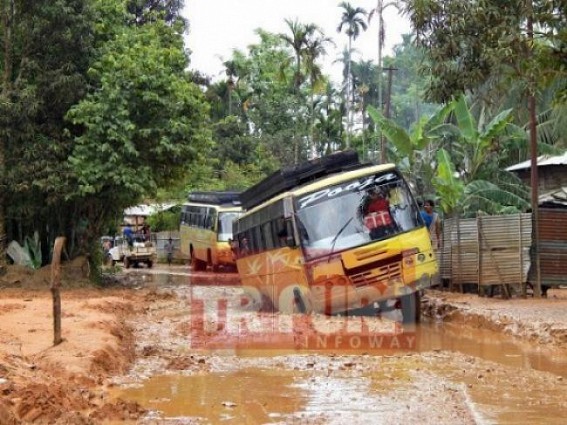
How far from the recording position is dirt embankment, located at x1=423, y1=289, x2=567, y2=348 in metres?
11.4

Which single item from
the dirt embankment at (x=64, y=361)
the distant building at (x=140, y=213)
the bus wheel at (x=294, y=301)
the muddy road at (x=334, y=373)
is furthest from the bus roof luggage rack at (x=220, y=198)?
the muddy road at (x=334, y=373)

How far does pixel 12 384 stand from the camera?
6.20 m

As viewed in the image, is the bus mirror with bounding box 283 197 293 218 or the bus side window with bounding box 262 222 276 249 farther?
the bus side window with bounding box 262 222 276 249

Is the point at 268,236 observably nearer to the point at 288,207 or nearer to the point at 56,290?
the point at 288,207

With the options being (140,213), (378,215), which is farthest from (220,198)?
(378,215)

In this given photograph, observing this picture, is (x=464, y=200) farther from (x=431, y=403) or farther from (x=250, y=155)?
(x=250, y=155)

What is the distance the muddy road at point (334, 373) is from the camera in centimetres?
656

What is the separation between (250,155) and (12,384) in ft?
122

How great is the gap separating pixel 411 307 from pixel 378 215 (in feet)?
7.06

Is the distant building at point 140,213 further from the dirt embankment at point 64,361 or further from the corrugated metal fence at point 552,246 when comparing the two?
the corrugated metal fence at point 552,246

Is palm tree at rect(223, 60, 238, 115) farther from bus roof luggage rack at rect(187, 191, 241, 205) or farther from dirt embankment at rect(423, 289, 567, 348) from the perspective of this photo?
dirt embankment at rect(423, 289, 567, 348)

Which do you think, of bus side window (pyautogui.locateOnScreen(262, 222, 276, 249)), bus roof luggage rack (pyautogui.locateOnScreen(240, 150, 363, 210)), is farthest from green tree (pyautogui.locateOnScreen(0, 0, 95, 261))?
bus roof luggage rack (pyautogui.locateOnScreen(240, 150, 363, 210))

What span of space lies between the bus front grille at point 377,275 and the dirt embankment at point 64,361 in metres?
3.82

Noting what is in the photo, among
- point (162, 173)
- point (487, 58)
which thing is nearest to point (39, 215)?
point (162, 173)
